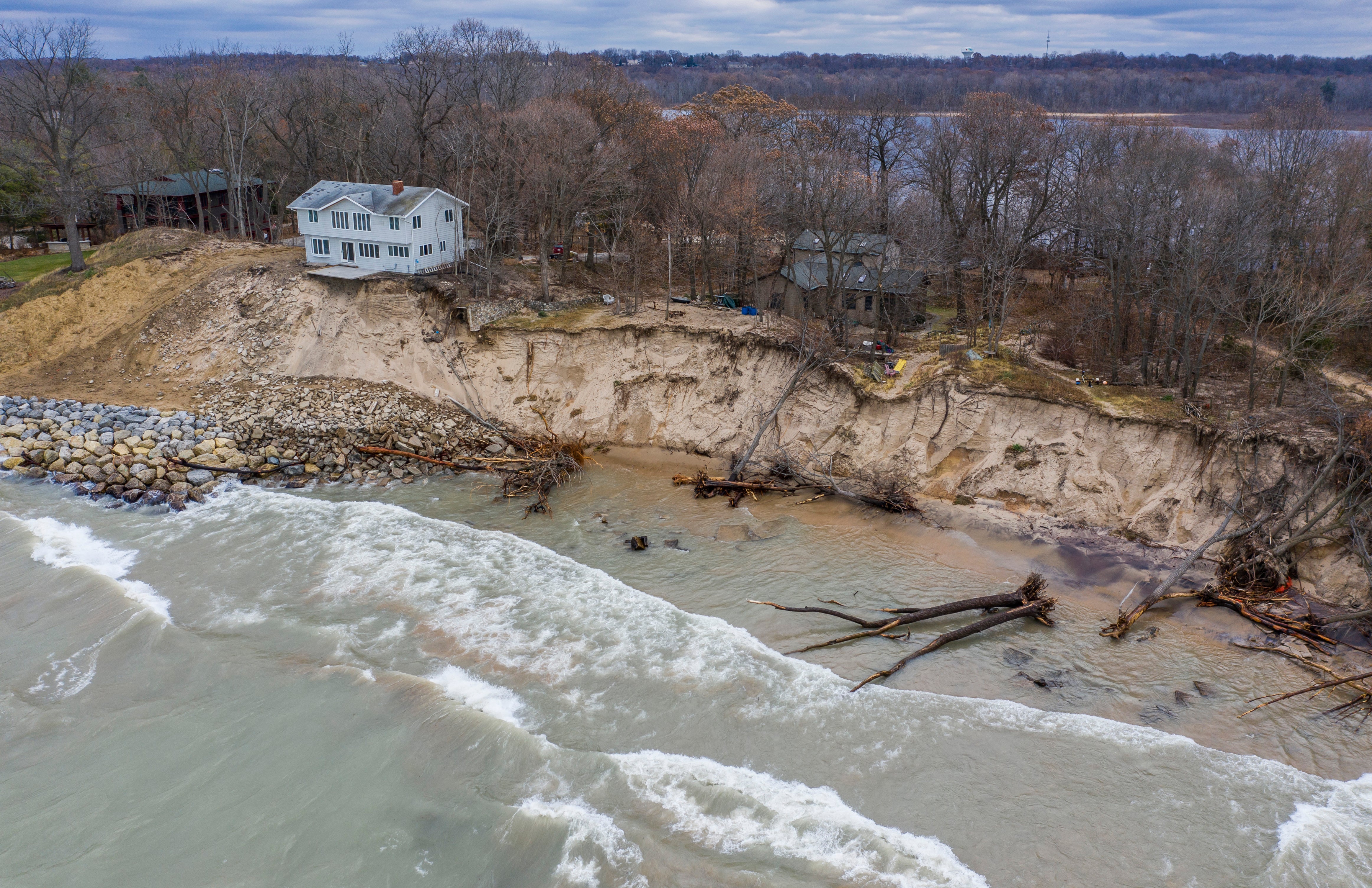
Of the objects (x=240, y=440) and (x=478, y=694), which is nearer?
(x=478, y=694)

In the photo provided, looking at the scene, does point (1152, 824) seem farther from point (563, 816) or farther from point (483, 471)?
point (483, 471)

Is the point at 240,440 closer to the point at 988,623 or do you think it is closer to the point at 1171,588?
the point at 988,623

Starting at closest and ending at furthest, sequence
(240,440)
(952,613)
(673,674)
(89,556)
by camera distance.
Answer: (673,674) < (952,613) < (89,556) < (240,440)

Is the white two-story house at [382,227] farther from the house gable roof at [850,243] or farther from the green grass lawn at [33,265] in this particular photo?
the house gable roof at [850,243]

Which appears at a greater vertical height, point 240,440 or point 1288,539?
point 1288,539

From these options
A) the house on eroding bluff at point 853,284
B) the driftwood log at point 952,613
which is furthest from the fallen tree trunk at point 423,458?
the house on eroding bluff at point 853,284

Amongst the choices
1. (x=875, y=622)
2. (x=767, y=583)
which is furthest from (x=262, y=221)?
(x=875, y=622)

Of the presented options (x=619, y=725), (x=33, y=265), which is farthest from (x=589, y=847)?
(x=33, y=265)
